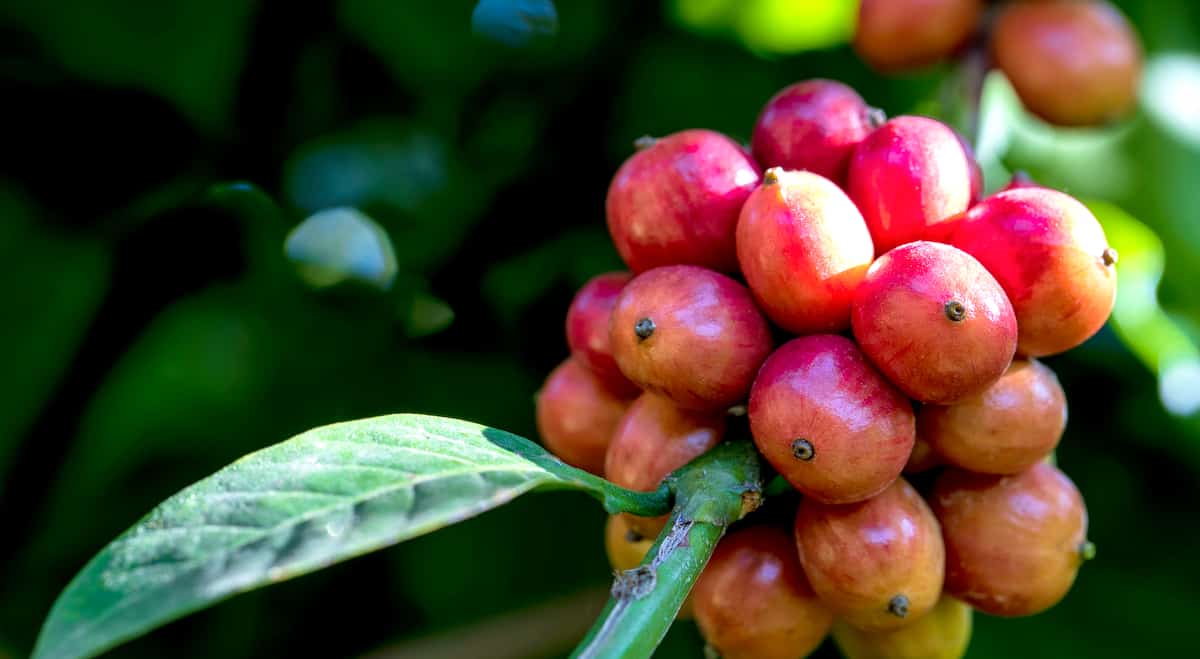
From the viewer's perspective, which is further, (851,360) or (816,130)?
(816,130)

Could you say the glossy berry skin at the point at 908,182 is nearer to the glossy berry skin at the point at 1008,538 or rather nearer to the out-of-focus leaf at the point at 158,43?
the glossy berry skin at the point at 1008,538

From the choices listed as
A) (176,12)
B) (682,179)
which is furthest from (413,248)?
(682,179)

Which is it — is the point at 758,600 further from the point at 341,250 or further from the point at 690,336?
the point at 341,250

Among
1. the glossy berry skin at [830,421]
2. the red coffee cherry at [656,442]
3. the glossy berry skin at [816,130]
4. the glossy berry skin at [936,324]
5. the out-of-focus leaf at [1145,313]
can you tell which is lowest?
the out-of-focus leaf at [1145,313]

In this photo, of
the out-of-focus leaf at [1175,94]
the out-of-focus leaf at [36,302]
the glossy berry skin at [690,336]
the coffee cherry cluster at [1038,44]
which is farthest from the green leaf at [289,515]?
the out-of-focus leaf at [1175,94]

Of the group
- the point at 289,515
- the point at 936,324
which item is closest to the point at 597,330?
the point at 936,324

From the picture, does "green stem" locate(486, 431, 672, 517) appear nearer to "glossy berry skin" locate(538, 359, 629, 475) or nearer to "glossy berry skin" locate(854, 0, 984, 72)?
"glossy berry skin" locate(538, 359, 629, 475)

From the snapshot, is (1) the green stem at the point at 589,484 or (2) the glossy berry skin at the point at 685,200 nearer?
(1) the green stem at the point at 589,484
